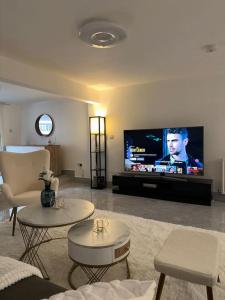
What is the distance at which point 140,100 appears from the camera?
4887mm

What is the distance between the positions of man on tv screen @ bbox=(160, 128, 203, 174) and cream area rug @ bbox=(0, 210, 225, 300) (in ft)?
4.84

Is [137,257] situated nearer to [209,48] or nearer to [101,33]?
[101,33]

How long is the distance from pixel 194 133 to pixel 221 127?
52cm

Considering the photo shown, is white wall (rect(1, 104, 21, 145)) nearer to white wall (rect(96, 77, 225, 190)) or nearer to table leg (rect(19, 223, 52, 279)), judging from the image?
white wall (rect(96, 77, 225, 190))

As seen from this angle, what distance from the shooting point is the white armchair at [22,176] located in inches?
114

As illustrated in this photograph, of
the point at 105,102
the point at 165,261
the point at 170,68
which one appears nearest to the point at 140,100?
the point at 105,102

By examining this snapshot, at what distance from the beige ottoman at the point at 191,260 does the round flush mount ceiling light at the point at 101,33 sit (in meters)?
2.00

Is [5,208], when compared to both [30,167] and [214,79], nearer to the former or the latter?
[30,167]

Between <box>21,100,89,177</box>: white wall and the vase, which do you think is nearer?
the vase

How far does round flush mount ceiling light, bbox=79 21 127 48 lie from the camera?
2203mm

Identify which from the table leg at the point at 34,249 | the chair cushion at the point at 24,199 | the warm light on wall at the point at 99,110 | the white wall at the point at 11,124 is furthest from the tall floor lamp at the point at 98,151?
the white wall at the point at 11,124

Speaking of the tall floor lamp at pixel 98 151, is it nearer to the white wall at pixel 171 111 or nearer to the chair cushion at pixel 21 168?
the white wall at pixel 171 111

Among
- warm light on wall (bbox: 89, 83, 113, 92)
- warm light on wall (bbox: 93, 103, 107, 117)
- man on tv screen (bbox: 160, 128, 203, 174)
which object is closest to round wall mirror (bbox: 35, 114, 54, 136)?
warm light on wall (bbox: 93, 103, 107, 117)

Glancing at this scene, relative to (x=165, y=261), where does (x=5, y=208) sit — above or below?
below
